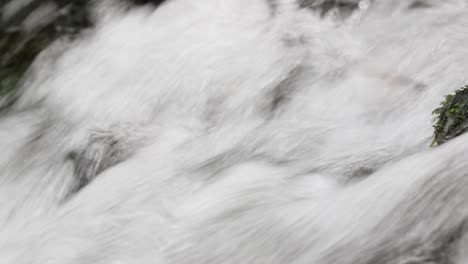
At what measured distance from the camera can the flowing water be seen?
2.95 metres

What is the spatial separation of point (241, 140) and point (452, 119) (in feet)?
4.73

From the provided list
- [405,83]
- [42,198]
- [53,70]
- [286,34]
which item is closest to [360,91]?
[405,83]

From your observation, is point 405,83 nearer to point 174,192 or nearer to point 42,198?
point 174,192

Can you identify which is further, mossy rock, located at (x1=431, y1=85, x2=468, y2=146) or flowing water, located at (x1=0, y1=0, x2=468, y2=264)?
mossy rock, located at (x1=431, y1=85, x2=468, y2=146)

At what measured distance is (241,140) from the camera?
14.0ft

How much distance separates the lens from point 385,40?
16.2ft

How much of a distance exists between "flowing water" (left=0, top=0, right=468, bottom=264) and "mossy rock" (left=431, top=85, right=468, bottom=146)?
166mm

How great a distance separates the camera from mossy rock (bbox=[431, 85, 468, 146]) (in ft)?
10.6

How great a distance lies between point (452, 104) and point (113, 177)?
7.04 feet

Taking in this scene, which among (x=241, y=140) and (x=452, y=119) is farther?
(x=241, y=140)

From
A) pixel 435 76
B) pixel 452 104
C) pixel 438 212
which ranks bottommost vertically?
pixel 435 76

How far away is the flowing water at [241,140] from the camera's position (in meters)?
2.95

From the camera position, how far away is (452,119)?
3.34m

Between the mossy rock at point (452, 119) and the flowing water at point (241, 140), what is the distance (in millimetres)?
166
